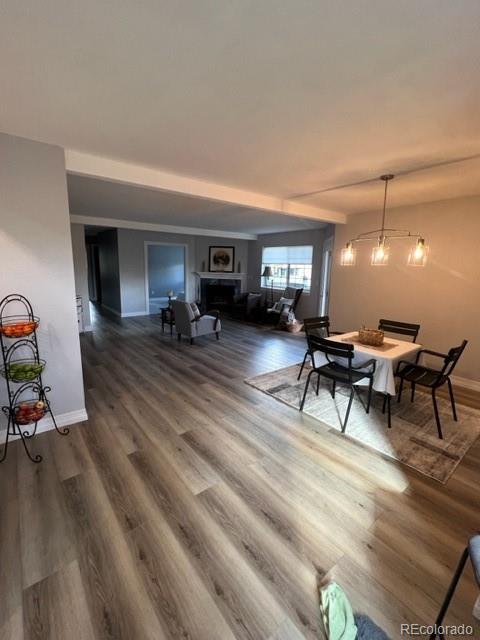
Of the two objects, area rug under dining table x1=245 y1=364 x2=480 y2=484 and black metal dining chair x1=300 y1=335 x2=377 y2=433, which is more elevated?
black metal dining chair x1=300 y1=335 x2=377 y2=433

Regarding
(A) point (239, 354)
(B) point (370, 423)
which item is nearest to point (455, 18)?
(B) point (370, 423)

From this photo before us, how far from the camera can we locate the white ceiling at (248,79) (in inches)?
41.8

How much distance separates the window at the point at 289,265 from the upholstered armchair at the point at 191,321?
316 centimetres

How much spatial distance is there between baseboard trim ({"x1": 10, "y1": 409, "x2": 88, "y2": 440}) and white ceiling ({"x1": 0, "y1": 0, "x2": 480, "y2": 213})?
232 centimetres

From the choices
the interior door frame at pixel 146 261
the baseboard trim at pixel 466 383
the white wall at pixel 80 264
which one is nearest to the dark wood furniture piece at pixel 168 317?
the white wall at pixel 80 264

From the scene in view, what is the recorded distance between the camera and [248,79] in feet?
4.65

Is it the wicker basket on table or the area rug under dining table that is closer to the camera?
the area rug under dining table

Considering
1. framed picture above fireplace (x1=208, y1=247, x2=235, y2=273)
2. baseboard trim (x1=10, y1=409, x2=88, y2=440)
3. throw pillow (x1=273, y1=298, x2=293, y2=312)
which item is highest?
framed picture above fireplace (x1=208, y1=247, x2=235, y2=273)

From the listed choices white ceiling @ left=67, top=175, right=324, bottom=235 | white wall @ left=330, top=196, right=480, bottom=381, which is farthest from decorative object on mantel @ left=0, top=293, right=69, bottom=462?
white wall @ left=330, top=196, right=480, bottom=381

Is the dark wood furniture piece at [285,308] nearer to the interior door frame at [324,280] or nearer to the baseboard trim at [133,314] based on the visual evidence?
the interior door frame at [324,280]

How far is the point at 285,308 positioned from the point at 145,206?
3947 millimetres

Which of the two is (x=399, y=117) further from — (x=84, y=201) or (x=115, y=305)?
(x=115, y=305)

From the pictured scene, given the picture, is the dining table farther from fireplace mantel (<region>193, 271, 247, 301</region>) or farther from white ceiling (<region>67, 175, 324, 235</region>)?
fireplace mantel (<region>193, 271, 247, 301</region>)

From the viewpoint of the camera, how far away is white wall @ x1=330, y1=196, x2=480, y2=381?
364 centimetres
